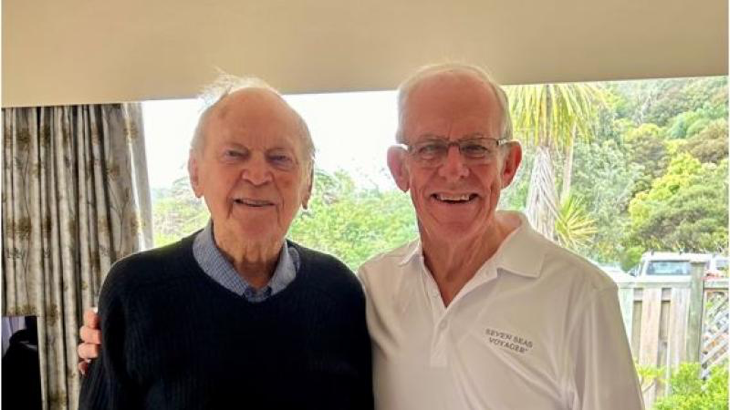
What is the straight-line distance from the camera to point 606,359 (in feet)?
4.27

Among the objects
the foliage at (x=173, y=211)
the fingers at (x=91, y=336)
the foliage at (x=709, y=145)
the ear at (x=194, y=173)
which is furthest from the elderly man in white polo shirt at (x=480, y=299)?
the foliage at (x=173, y=211)

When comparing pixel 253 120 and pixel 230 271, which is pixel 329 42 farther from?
pixel 230 271

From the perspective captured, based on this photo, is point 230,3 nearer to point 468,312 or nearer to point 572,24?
point 572,24

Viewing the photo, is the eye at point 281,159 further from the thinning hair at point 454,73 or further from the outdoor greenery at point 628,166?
the outdoor greenery at point 628,166

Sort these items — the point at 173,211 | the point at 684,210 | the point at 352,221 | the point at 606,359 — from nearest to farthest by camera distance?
1. the point at 606,359
2. the point at 684,210
3. the point at 352,221
4. the point at 173,211

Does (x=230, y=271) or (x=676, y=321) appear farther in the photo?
(x=676, y=321)

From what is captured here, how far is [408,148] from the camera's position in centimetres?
143

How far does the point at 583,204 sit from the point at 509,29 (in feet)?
2.57

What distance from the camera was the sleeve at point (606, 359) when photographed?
1.30 metres

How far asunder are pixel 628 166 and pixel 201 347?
215 cm

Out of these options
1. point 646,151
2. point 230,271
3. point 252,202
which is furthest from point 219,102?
point 646,151

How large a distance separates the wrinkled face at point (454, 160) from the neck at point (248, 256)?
328mm

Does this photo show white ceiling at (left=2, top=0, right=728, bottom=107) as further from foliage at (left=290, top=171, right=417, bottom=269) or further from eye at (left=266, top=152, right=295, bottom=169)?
eye at (left=266, top=152, right=295, bottom=169)

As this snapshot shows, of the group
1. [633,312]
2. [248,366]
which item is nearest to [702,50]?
[633,312]
